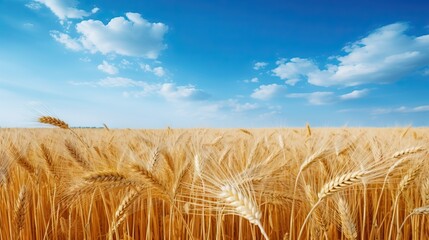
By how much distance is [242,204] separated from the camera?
1.10 m

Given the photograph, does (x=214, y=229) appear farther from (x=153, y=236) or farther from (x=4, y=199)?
(x=4, y=199)

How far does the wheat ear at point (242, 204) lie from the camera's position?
3.42ft

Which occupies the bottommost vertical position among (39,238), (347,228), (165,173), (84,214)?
(39,238)

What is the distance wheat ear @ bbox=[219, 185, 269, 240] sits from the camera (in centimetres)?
104

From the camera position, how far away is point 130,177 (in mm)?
1593

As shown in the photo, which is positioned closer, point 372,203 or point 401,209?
point 401,209

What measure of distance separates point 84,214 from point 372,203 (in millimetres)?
1941

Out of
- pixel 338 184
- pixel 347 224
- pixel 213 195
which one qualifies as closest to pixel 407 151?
pixel 347 224

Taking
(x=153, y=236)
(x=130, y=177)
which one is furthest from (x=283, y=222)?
(x=130, y=177)

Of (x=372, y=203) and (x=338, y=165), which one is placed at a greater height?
(x=338, y=165)

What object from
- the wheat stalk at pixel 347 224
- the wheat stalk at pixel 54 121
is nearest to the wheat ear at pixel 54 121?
the wheat stalk at pixel 54 121

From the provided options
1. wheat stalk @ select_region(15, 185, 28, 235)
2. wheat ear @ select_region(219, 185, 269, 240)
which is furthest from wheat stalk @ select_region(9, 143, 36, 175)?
wheat ear @ select_region(219, 185, 269, 240)

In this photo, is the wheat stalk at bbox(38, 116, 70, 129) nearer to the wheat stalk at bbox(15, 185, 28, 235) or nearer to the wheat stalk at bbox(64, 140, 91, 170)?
the wheat stalk at bbox(64, 140, 91, 170)

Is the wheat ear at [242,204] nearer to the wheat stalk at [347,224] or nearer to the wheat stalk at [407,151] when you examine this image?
the wheat stalk at [347,224]
